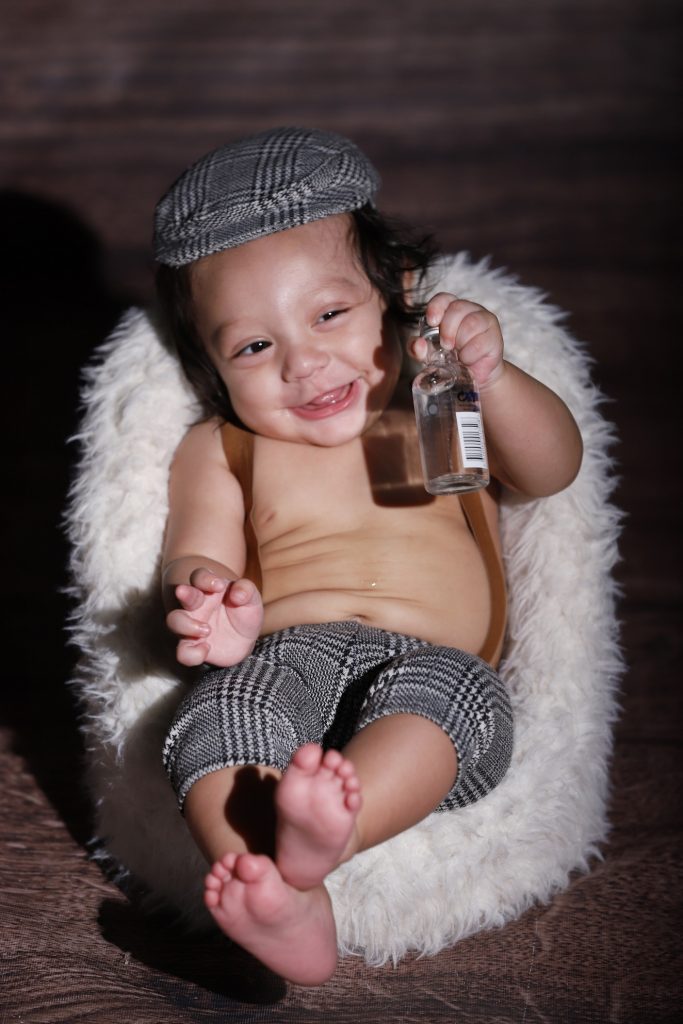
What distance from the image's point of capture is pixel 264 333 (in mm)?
1194

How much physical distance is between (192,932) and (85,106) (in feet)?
7.38

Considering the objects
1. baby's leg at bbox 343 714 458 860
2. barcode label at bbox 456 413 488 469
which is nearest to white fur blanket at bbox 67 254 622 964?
baby's leg at bbox 343 714 458 860

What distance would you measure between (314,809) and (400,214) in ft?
5.66

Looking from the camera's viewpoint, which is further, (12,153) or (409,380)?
(12,153)

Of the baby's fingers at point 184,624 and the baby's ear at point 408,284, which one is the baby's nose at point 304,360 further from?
the baby's fingers at point 184,624

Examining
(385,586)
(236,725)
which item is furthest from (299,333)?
(236,725)

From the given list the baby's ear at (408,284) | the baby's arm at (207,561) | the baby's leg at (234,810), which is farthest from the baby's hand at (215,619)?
the baby's ear at (408,284)

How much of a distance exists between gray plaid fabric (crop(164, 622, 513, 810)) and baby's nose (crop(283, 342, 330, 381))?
252 mm

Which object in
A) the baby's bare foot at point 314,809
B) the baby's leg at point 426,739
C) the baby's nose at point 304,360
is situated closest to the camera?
the baby's bare foot at point 314,809

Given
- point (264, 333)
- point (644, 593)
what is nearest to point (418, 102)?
point (644, 593)

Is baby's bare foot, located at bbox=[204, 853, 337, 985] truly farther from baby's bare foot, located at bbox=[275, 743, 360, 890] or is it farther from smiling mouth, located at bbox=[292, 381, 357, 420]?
smiling mouth, located at bbox=[292, 381, 357, 420]

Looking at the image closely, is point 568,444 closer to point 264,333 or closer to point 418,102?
point 264,333

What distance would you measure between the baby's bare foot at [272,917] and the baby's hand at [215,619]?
20cm

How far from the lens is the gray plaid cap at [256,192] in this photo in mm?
1193
